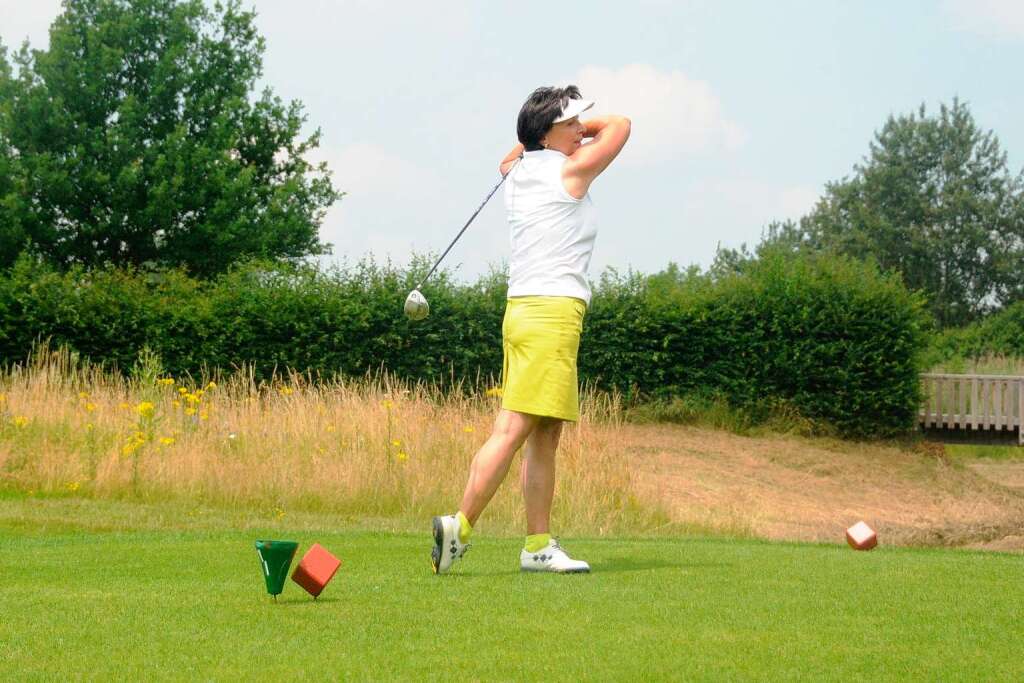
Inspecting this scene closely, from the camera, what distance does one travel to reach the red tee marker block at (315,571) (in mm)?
4496

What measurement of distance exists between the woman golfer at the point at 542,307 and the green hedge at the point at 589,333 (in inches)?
518

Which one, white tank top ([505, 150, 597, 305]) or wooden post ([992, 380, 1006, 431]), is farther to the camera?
wooden post ([992, 380, 1006, 431])

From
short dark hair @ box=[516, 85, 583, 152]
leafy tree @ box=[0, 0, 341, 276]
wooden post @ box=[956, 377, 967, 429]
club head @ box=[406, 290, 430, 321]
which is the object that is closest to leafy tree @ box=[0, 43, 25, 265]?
leafy tree @ box=[0, 0, 341, 276]

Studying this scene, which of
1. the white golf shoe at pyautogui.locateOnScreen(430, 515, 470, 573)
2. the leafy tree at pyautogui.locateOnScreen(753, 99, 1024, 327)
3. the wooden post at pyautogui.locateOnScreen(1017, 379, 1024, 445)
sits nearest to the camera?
the white golf shoe at pyautogui.locateOnScreen(430, 515, 470, 573)

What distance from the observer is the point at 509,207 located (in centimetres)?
562

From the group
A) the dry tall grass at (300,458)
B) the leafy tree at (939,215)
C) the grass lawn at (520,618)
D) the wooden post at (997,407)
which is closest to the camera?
the grass lawn at (520,618)

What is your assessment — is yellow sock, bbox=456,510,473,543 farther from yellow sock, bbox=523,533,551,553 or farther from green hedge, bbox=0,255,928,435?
green hedge, bbox=0,255,928,435

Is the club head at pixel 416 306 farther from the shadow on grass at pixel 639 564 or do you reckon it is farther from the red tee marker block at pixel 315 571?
the red tee marker block at pixel 315 571

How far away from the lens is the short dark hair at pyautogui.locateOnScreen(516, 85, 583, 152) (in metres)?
5.59

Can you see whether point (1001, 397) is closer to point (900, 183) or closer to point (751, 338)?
point (751, 338)

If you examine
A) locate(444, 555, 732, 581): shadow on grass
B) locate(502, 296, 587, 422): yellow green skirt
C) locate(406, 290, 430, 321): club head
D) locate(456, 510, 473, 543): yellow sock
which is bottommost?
locate(444, 555, 732, 581): shadow on grass

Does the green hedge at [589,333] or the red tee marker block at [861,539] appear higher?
the green hedge at [589,333]

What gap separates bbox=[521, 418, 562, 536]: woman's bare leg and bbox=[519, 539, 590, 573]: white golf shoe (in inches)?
4.0

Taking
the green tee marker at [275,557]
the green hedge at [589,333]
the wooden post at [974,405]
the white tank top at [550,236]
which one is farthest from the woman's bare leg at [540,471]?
the wooden post at [974,405]
